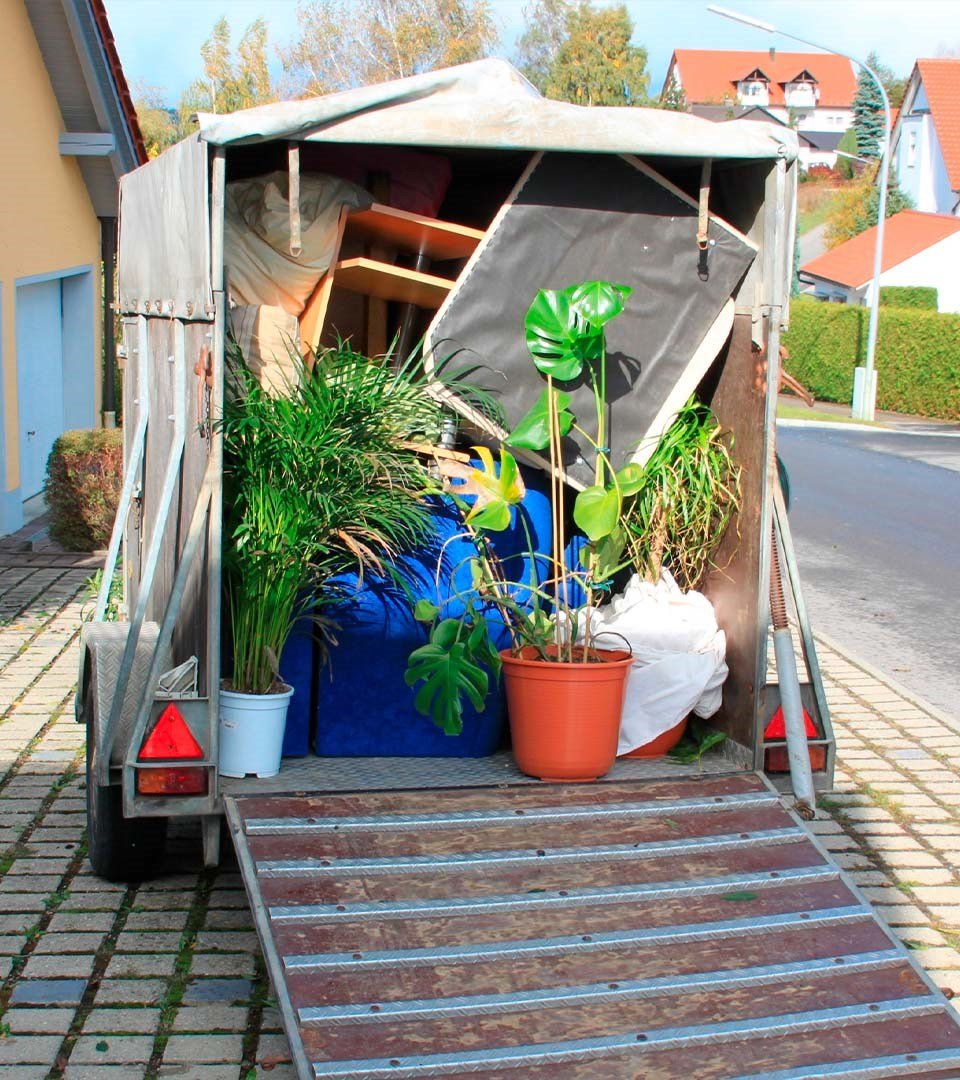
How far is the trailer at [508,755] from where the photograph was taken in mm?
3420

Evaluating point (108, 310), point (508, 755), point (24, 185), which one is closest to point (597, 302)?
point (508, 755)

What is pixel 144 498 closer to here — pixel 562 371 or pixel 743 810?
pixel 562 371

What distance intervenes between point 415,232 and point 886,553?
8.55 metres

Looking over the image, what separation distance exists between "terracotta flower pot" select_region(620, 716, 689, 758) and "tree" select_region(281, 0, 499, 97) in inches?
1404

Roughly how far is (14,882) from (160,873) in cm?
49

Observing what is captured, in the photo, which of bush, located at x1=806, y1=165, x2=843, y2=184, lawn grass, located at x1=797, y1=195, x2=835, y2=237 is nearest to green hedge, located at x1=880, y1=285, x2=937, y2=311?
lawn grass, located at x1=797, y1=195, x2=835, y2=237

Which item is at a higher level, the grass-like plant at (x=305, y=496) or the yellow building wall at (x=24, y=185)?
the yellow building wall at (x=24, y=185)

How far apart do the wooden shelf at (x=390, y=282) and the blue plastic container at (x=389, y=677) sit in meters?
0.98

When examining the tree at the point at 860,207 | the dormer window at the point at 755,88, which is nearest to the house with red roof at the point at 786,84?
the dormer window at the point at 755,88

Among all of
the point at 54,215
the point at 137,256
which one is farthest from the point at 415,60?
the point at 137,256

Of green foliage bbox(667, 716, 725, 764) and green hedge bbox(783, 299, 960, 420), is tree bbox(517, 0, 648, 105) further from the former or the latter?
green foliage bbox(667, 716, 725, 764)

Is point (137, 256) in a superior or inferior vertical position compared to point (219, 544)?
superior

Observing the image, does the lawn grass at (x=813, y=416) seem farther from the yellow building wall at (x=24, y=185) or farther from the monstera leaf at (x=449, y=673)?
the monstera leaf at (x=449, y=673)

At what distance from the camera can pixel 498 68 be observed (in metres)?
4.84
